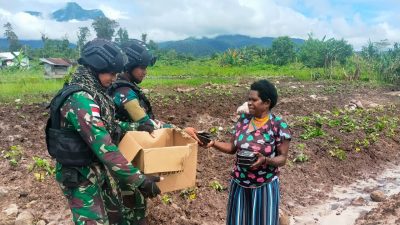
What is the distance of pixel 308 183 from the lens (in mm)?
6199

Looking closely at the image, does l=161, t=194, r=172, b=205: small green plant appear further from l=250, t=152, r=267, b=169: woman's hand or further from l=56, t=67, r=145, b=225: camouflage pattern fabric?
l=250, t=152, r=267, b=169: woman's hand

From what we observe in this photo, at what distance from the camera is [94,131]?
2602mm

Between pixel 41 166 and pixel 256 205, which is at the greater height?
pixel 256 205

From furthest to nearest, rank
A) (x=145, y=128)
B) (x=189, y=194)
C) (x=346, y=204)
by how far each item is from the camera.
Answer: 1. (x=346, y=204)
2. (x=189, y=194)
3. (x=145, y=128)

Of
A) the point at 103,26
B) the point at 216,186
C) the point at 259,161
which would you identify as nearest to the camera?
the point at 259,161

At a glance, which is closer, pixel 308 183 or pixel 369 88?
pixel 308 183

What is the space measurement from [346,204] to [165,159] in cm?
363

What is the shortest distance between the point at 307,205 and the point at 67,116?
12.6ft

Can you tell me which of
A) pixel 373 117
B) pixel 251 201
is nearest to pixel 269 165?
pixel 251 201

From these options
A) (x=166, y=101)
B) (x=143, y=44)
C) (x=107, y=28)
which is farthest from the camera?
(x=107, y=28)

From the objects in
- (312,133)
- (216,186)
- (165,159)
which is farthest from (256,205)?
(312,133)

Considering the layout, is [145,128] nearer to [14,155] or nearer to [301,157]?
[14,155]

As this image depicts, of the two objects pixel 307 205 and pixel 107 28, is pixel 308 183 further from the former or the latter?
pixel 107 28

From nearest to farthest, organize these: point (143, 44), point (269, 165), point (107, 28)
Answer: point (269, 165) → point (143, 44) → point (107, 28)
